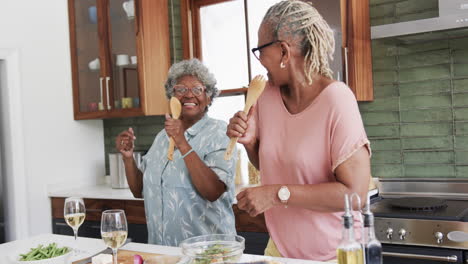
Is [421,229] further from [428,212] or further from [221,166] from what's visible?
[221,166]

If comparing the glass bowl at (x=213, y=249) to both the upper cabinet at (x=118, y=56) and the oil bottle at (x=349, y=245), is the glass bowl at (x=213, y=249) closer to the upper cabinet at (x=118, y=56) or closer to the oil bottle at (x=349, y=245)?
the oil bottle at (x=349, y=245)

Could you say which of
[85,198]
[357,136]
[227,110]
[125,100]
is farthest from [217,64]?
[357,136]

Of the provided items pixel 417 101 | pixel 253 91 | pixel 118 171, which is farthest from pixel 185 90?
pixel 118 171

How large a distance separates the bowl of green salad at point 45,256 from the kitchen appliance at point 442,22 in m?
1.89

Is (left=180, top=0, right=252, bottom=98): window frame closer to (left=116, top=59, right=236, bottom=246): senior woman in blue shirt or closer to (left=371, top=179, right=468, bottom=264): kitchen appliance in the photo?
(left=116, top=59, right=236, bottom=246): senior woman in blue shirt

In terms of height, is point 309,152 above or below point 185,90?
below

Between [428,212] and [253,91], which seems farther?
[428,212]

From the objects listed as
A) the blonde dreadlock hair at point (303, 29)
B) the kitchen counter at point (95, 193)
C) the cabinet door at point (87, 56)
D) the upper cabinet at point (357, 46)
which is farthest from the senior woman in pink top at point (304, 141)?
the cabinet door at point (87, 56)

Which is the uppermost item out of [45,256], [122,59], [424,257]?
[122,59]

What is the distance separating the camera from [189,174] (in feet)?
6.41

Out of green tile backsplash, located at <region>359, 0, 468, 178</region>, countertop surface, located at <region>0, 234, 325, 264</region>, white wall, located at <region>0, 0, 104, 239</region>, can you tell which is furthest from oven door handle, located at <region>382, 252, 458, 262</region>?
white wall, located at <region>0, 0, 104, 239</region>

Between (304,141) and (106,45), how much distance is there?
2.61 metres

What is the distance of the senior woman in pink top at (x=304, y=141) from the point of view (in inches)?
53.7

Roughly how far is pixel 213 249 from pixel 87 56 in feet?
9.28
